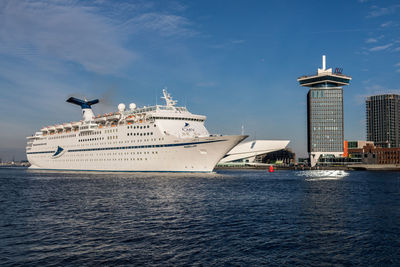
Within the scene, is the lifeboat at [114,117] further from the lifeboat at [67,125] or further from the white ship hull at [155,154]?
the lifeboat at [67,125]

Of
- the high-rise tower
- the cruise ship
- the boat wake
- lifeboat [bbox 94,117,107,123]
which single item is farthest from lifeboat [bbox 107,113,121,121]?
the high-rise tower

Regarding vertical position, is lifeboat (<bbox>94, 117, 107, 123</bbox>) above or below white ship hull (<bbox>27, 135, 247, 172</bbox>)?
above

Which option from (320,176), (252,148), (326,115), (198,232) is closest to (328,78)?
Answer: (326,115)

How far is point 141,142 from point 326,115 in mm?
150903

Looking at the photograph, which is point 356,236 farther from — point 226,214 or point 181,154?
point 181,154

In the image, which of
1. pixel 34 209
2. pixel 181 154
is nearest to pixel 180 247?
pixel 34 209

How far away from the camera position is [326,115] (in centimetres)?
19538

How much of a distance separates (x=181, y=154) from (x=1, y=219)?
41.4 metres

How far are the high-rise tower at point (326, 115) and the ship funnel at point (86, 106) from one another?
441ft

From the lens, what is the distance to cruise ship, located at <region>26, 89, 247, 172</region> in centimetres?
6256

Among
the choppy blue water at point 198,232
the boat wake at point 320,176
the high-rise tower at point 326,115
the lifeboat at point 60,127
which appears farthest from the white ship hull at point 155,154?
the high-rise tower at point 326,115

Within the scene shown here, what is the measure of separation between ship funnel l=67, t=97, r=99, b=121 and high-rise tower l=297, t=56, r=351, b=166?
134275mm

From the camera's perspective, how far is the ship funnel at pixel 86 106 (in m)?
98.1

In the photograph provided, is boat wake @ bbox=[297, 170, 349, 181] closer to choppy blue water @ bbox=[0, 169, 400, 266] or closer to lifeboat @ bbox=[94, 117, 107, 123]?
choppy blue water @ bbox=[0, 169, 400, 266]
